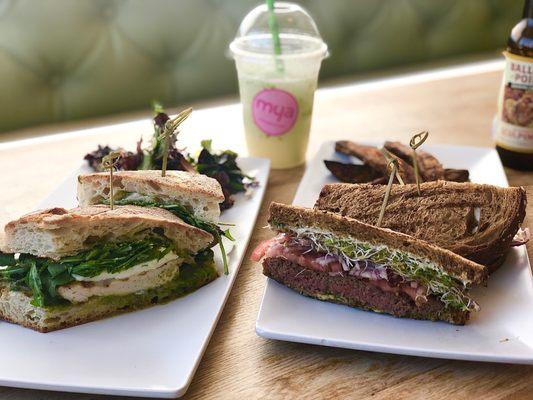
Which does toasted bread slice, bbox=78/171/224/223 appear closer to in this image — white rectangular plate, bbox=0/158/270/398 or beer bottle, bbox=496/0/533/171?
white rectangular plate, bbox=0/158/270/398

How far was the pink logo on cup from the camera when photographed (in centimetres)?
205

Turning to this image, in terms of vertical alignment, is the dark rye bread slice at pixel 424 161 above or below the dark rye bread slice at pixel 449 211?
below

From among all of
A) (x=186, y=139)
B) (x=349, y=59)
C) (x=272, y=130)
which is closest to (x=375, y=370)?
(x=272, y=130)

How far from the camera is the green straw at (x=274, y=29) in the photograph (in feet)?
6.68

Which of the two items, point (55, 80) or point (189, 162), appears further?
point (55, 80)

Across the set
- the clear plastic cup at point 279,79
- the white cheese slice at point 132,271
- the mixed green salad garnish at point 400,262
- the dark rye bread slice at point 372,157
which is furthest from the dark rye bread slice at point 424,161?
the white cheese slice at point 132,271

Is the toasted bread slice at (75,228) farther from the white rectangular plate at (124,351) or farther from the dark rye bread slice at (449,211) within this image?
the dark rye bread slice at (449,211)

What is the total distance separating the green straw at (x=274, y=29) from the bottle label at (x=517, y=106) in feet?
2.43

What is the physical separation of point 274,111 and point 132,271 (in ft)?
2.99

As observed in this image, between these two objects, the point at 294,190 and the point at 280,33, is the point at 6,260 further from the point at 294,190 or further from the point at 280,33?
the point at 280,33

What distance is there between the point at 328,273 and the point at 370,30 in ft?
8.73

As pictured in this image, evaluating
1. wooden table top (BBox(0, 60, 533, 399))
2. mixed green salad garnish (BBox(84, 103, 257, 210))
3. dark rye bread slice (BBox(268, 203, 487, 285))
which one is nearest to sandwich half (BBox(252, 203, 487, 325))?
dark rye bread slice (BBox(268, 203, 487, 285))

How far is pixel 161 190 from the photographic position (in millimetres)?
1531

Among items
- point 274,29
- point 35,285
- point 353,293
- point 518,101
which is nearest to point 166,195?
point 35,285
